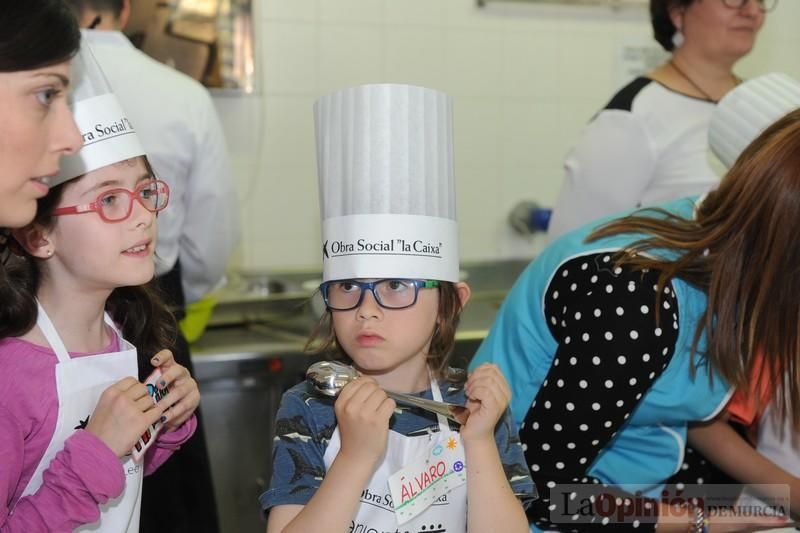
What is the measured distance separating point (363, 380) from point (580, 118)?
5.99ft

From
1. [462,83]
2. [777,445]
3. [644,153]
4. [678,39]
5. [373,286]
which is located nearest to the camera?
[373,286]

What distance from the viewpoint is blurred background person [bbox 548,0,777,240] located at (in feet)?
5.79

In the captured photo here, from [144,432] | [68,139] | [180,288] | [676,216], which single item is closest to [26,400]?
[144,432]

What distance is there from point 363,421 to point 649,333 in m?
0.41

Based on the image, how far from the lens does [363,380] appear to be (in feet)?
3.17

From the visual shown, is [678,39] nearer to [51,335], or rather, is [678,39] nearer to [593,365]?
[593,365]

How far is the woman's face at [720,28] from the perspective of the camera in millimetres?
1805

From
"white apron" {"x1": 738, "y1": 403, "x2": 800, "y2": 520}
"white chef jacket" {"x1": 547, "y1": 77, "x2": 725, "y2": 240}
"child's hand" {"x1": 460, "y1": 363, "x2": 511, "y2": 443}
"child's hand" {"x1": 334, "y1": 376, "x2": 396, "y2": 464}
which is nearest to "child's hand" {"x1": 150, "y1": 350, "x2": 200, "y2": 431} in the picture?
"child's hand" {"x1": 334, "y1": 376, "x2": 396, "y2": 464}

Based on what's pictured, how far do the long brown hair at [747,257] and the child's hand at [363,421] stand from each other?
0.41 m

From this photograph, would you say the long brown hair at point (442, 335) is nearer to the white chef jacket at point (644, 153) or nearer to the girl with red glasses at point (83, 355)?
the girl with red glasses at point (83, 355)

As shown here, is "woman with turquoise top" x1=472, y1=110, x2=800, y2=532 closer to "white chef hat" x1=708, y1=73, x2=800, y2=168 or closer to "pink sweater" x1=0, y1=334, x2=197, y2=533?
"white chef hat" x1=708, y1=73, x2=800, y2=168

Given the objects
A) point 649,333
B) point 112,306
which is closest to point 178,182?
point 112,306

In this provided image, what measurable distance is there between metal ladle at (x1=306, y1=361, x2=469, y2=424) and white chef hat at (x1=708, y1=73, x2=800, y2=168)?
2.35 feet

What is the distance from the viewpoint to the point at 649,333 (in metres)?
1.14
